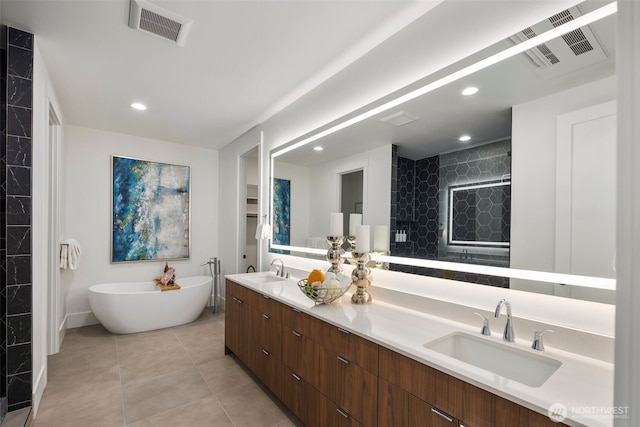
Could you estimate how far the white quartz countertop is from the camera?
0.92m

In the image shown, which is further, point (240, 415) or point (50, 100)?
point (50, 100)

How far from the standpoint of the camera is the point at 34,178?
2096mm

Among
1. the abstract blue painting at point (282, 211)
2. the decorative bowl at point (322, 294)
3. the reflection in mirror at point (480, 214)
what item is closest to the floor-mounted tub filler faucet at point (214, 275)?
the abstract blue painting at point (282, 211)

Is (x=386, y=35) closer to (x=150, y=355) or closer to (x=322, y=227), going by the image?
(x=322, y=227)

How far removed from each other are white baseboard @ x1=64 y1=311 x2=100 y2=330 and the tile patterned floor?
36cm

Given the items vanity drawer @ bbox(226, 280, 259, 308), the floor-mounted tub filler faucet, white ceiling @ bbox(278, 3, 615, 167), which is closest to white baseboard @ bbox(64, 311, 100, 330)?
the floor-mounted tub filler faucet

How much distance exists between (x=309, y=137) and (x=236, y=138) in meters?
1.90

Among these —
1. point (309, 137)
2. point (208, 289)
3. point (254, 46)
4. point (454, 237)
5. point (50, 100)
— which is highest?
point (254, 46)

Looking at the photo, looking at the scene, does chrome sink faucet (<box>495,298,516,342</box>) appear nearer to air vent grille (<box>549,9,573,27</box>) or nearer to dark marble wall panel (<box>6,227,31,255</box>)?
air vent grille (<box>549,9,573,27</box>)

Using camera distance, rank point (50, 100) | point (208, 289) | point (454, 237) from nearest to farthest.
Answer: point (454, 237)
point (50, 100)
point (208, 289)

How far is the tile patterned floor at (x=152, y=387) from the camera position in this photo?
82.9 inches

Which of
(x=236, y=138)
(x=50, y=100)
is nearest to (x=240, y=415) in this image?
(x=50, y=100)

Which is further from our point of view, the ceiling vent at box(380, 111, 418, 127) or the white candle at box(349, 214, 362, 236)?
the white candle at box(349, 214, 362, 236)

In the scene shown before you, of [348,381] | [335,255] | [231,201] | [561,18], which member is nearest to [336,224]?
[335,255]
